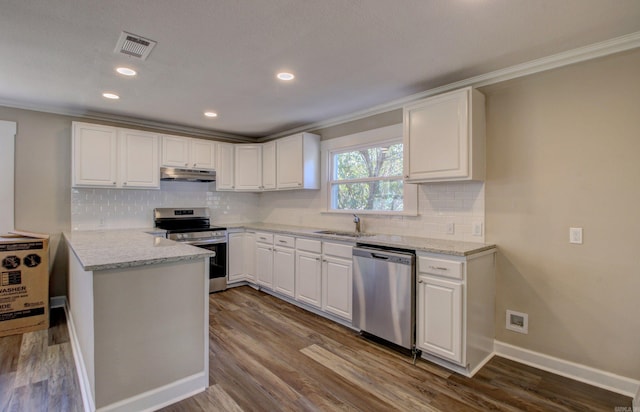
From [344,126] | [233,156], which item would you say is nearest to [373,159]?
[344,126]

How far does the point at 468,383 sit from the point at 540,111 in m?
2.13

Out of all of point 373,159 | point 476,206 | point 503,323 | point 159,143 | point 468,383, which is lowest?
point 468,383

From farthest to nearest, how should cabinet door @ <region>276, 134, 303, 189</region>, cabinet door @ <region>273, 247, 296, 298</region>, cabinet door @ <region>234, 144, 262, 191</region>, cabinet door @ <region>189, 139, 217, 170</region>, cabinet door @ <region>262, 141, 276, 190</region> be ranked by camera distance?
cabinet door @ <region>234, 144, 262, 191</region> → cabinet door @ <region>262, 141, 276, 190</region> → cabinet door @ <region>189, 139, 217, 170</region> → cabinet door @ <region>276, 134, 303, 189</region> → cabinet door @ <region>273, 247, 296, 298</region>

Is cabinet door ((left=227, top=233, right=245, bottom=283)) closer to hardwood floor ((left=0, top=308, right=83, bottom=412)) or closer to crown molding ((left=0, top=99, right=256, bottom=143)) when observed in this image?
crown molding ((left=0, top=99, right=256, bottom=143))

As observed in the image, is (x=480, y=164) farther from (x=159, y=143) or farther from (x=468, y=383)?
(x=159, y=143)

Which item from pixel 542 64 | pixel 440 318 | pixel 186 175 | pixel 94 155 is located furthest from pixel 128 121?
pixel 542 64

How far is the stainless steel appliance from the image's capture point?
4176 mm

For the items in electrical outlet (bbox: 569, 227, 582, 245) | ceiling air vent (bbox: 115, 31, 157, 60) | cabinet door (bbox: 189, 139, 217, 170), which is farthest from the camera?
cabinet door (bbox: 189, 139, 217, 170)

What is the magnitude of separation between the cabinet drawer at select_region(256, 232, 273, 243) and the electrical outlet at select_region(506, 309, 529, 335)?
2767 millimetres

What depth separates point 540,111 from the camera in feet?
8.25

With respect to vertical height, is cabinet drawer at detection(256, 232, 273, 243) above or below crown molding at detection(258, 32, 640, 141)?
below

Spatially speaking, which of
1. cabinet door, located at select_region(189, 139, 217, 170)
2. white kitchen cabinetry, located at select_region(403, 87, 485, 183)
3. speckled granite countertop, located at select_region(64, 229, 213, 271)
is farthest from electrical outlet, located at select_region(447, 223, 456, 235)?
cabinet door, located at select_region(189, 139, 217, 170)

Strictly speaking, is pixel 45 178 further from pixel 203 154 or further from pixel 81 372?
pixel 81 372

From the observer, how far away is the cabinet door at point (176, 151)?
14.1ft
